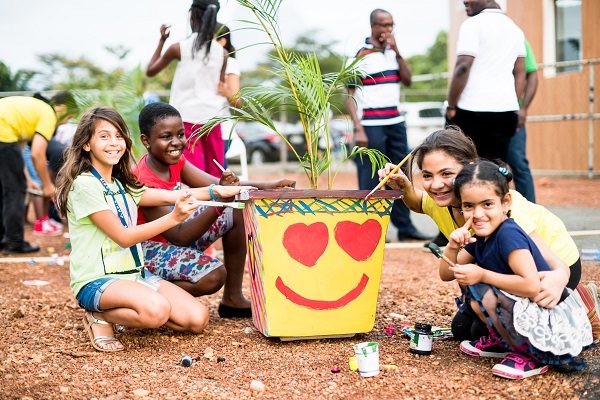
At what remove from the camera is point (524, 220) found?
2729 millimetres

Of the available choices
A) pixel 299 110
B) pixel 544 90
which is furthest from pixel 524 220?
pixel 544 90

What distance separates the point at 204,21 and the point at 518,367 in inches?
129

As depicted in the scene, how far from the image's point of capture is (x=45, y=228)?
286 inches

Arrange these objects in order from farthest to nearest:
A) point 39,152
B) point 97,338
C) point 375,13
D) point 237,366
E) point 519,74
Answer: point 39,152
point 375,13
point 519,74
point 97,338
point 237,366

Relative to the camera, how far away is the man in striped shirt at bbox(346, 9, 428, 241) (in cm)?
558

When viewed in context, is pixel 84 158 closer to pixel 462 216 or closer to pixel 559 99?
pixel 462 216

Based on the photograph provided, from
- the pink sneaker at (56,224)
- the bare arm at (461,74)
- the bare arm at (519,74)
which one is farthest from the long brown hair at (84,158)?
the pink sneaker at (56,224)

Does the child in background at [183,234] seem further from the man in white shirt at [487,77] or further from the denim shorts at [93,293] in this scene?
the man in white shirt at [487,77]

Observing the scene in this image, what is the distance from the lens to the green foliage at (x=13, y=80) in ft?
45.9

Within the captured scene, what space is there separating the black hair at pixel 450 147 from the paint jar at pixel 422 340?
71 centimetres

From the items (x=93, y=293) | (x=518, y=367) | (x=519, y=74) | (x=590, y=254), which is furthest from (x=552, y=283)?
(x=519, y=74)

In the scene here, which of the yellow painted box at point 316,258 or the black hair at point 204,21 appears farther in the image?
the black hair at point 204,21

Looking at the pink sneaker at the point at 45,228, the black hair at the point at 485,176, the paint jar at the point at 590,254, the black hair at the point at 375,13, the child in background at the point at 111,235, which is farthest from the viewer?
the pink sneaker at the point at 45,228

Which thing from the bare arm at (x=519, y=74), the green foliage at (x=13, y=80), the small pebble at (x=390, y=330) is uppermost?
the green foliage at (x=13, y=80)
